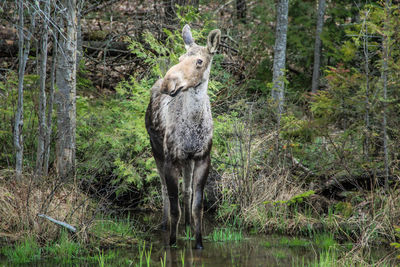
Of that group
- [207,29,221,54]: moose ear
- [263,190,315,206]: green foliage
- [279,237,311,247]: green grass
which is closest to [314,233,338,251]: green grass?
[279,237,311,247]: green grass

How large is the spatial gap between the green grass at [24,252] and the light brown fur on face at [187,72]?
2490 millimetres

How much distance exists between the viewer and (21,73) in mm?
7113

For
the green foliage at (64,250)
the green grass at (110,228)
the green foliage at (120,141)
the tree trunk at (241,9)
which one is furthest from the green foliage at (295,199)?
the tree trunk at (241,9)

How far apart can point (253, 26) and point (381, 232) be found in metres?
9.84

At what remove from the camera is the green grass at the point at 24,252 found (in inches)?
225

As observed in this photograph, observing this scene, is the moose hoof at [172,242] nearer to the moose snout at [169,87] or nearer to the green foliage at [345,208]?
the moose snout at [169,87]

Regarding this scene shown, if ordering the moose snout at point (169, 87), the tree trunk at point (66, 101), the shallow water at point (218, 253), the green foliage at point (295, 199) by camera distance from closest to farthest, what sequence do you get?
1. the moose snout at point (169, 87)
2. the shallow water at point (218, 253)
3. the green foliage at point (295, 199)
4. the tree trunk at point (66, 101)

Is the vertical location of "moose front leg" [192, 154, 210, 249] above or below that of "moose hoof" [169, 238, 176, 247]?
above

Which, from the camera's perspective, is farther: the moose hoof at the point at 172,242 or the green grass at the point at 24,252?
the moose hoof at the point at 172,242

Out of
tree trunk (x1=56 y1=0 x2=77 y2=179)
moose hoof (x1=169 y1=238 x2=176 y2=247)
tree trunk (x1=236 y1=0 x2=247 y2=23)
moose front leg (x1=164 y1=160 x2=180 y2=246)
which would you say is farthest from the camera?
tree trunk (x1=236 y1=0 x2=247 y2=23)

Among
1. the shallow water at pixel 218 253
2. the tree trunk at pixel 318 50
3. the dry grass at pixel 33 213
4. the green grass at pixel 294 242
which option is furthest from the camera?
the tree trunk at pixel 318 50

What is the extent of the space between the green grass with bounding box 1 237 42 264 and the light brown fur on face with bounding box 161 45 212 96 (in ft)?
8.17

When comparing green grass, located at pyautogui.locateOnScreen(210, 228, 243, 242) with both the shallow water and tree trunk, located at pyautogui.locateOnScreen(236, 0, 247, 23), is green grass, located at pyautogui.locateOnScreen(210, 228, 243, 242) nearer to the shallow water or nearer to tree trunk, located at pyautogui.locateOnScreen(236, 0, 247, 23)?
the shallow water

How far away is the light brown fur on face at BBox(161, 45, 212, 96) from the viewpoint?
18.7ft
